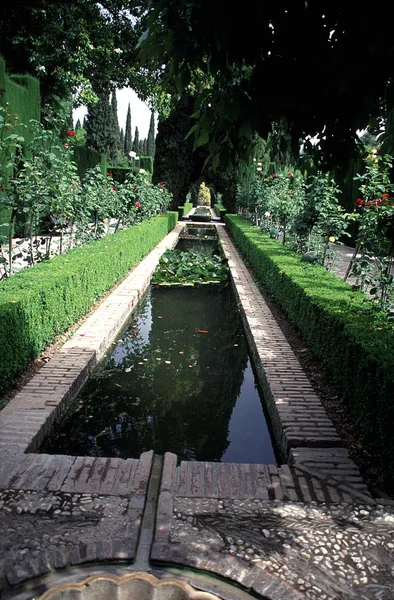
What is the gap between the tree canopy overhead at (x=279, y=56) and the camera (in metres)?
1.79

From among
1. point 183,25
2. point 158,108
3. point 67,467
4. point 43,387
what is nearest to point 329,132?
point 183,25

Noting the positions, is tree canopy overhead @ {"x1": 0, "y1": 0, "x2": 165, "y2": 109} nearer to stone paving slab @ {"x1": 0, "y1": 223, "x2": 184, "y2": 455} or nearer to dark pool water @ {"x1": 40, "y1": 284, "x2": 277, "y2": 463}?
stone paving slab @ {"x1": 0, "y1": 223, "x2": 184, "y2": 455}

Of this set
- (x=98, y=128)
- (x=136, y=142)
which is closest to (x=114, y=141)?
(x=98, y=128)

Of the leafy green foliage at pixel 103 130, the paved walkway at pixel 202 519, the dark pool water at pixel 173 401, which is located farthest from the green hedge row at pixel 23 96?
the leafy green foliage at pixel 103 130

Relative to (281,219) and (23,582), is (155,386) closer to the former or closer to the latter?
(23,582)

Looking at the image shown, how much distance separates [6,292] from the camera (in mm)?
4418

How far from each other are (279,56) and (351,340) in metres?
2.09

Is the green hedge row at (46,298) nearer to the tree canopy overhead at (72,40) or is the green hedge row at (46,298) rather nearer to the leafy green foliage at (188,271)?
the leafy green foliage at (188,271)

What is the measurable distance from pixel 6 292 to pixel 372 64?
363 cm

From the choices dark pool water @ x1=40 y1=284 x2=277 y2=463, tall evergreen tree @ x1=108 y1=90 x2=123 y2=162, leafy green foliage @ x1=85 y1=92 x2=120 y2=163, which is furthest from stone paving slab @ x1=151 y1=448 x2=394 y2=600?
tall evergreen tree @ x1=108 y1=90 x2=123 y2=162

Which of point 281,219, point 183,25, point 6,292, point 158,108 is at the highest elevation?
point 158,108

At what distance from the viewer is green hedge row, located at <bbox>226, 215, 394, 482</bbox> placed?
2801mm

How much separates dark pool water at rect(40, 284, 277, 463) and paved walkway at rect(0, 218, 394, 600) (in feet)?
1.44

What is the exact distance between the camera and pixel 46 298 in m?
4.77
